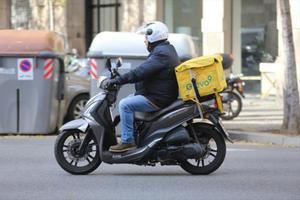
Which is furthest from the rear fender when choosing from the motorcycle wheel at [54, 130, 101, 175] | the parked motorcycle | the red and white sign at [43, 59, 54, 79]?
the parked motorcycle

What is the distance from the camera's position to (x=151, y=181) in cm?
841

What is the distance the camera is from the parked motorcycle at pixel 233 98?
629 inches

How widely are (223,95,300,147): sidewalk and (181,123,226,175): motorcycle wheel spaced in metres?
4.01

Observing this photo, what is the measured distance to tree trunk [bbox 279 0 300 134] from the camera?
43.3 ft

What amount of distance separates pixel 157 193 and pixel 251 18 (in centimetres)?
1500

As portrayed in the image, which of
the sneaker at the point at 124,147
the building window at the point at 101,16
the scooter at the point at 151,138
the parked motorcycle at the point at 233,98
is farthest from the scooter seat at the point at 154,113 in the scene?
the building window at the point at 101,16

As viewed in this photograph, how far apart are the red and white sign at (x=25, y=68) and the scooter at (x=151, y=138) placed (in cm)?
500

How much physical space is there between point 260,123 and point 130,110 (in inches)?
287

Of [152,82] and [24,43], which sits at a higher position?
[24,43]

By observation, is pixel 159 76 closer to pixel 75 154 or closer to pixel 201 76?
pixel 201 76

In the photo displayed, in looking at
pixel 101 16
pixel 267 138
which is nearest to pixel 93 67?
pixel 267 138

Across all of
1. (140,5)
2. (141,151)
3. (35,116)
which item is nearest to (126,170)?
(141,151)

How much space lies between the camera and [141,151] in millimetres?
8539

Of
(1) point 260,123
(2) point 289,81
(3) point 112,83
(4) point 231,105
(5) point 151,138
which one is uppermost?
(3) point 112,83
